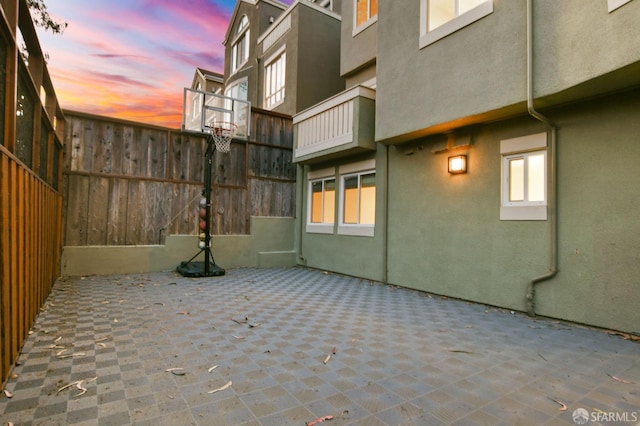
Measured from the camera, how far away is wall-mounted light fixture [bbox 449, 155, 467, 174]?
5.55 meters

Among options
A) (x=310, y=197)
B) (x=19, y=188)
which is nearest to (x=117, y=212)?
(x=310, y=197)

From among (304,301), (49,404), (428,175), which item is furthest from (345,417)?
(428,175)

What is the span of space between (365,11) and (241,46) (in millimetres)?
8648

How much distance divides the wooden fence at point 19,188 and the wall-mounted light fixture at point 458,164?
222 inches

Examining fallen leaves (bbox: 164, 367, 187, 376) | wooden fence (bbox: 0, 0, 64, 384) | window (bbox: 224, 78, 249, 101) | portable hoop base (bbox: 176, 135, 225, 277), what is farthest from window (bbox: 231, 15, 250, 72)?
fallen leaves (bbox: 164, 367, 187, 376)

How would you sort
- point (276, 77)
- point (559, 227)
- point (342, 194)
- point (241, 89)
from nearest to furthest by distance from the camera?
point (559, 227) → point (342, 194) → point (276, 77) → point (241, 89)

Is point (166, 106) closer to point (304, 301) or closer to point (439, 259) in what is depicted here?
point (304, 301)

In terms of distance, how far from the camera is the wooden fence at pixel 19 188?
8.00 ft

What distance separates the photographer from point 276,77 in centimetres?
1208

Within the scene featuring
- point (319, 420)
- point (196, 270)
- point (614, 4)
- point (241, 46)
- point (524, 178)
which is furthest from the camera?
point (241, 46)

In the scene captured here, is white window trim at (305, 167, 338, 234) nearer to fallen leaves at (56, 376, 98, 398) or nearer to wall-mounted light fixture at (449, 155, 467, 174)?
wall-mounted light fixture at (449, 155, 467, 174)

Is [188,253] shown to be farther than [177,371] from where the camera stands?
Yes

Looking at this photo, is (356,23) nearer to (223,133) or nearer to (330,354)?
(223,133)

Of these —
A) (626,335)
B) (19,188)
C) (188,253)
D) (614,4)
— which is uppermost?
(614,4)
